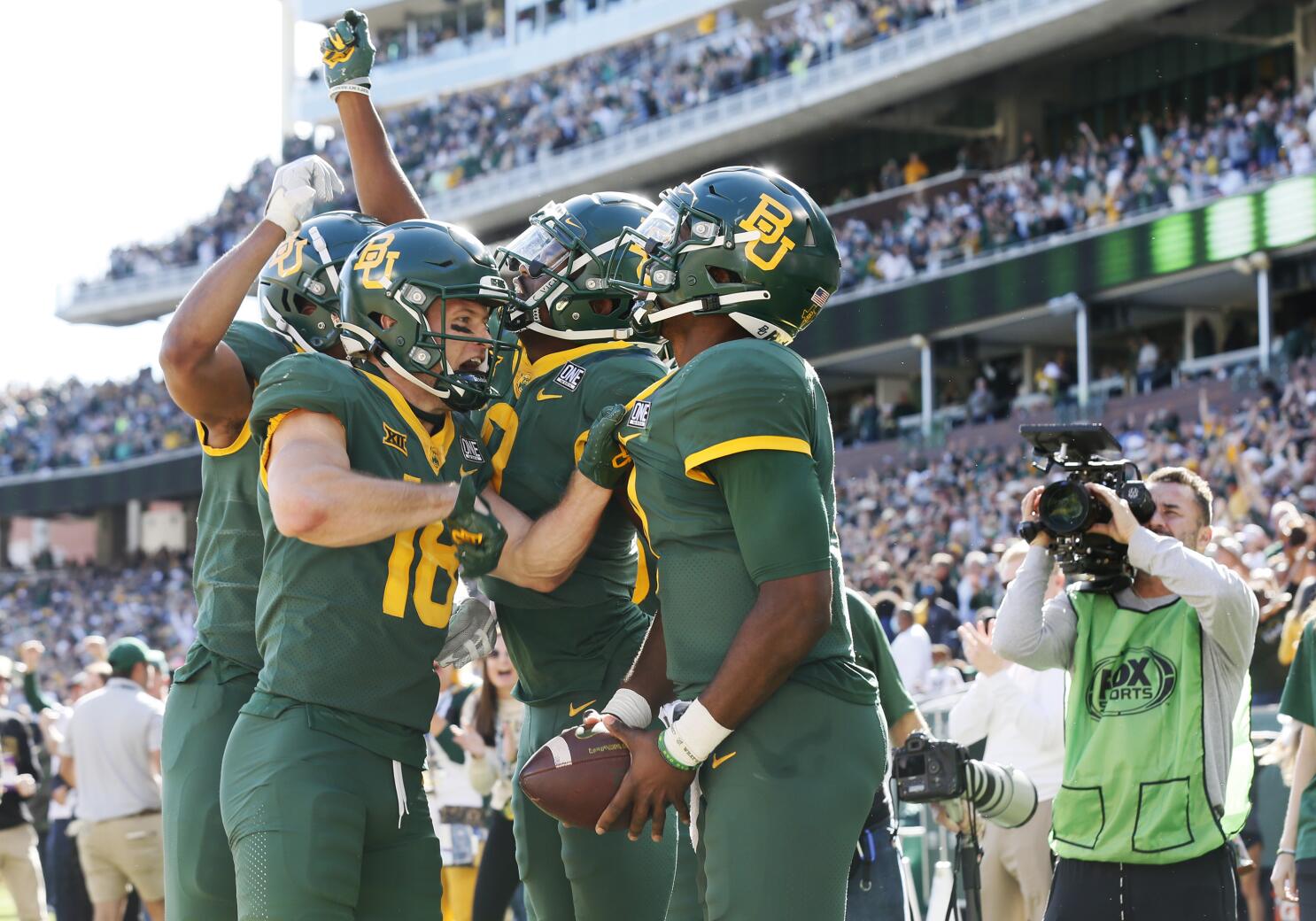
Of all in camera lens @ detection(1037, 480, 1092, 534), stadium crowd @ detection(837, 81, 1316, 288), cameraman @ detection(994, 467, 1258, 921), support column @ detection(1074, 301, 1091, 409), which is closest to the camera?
cameraman @ detection(994, 467, 1258, 921)

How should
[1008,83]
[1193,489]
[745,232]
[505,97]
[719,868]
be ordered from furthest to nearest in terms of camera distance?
[505,97] → [1008,83] → [1193,489] → [745,232] → [719,868]

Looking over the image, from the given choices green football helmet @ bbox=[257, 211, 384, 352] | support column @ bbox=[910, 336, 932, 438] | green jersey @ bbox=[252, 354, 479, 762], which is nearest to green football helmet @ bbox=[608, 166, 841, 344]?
green jersey @ bbox=[252, 354, 479, 762]

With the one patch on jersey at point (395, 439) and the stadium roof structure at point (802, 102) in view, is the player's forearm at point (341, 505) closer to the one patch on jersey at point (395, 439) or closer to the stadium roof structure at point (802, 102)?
the one patch on jersey at point (395, 439)

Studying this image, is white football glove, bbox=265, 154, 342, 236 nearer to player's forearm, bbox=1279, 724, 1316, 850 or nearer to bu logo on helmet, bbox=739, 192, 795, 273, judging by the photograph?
bu logo on helmet, bbox=739, 192, 795, 273

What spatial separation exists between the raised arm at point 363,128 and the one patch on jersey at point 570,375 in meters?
0.89

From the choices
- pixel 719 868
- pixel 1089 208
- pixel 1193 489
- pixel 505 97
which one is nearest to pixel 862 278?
pixel 1089 208

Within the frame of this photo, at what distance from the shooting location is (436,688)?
384 centimetres

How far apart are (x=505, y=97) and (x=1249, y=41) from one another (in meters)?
18.4

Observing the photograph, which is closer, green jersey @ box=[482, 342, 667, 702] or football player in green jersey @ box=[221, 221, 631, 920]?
football player in green jersey @ box=[221, 221, 631, 920]

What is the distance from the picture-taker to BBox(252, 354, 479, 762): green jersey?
366cm

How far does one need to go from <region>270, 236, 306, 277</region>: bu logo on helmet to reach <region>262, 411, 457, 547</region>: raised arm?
2.80 ft

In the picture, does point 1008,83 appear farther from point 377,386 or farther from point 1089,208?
point 377,386

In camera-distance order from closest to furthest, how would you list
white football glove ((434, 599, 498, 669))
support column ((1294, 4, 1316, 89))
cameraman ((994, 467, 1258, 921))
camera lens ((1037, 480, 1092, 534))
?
white football glove ((434, 599, 498, 669))
cameraman ((994, 467, 1258, 921))
camera lens ((1037, 480, 1092, 534))
support column ((1294, 4, 1316, 89))

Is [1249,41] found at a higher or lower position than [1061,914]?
higher
